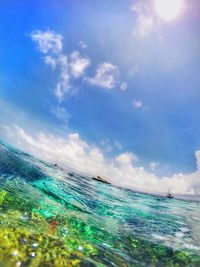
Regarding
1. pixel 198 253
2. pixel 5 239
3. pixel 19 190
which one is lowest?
pixel 5 239

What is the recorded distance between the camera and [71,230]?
57.7ft

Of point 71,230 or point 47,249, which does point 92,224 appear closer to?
point 71,230

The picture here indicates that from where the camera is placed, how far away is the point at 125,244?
681 inches

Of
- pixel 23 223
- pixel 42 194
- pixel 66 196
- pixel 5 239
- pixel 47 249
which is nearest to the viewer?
pixel 5 239

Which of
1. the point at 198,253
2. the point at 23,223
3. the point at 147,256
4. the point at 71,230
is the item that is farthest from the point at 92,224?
the point at 198,253

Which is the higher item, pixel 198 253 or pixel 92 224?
pixel 198 253

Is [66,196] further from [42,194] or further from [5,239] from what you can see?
[5,239]

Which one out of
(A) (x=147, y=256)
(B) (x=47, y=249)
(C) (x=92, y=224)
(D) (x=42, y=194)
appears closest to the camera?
(B) (x=47, y=249)

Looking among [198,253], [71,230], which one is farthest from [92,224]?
[198,253]

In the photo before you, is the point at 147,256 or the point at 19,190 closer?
the point at 147,256

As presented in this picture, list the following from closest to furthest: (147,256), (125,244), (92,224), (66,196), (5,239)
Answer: (5,239)
(147,256)
(125,244)
(92,224)
(66,196)

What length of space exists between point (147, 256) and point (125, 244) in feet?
6.19

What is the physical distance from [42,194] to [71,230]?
9.13 meters

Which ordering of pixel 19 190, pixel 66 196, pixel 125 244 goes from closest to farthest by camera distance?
pixel 125 244, pixel 19 190, pixel 66 196
